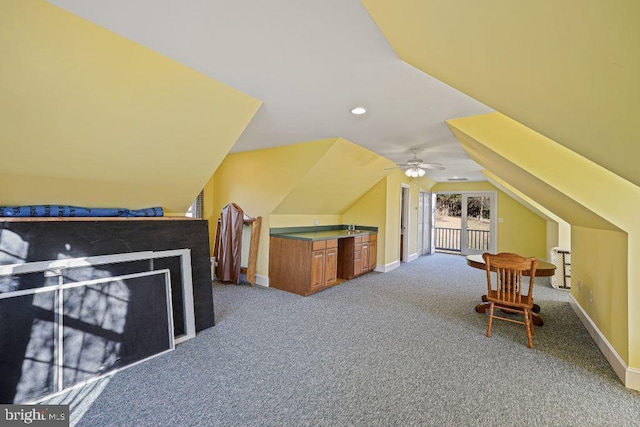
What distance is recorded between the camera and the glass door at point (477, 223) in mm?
8242

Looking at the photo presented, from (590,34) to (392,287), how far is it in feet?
14.9

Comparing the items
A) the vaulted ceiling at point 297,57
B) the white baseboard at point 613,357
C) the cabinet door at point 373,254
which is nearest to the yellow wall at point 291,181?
the vaulted ceiling at point 297,57

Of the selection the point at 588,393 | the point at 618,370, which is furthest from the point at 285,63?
the point at 618,370

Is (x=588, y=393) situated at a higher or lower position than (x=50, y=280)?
lower

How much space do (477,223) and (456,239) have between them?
47.0 inches

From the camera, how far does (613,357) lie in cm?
242

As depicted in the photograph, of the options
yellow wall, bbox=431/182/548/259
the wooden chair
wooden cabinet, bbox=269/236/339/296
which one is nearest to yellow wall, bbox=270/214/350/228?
wooden cabinet, bbox=269/236/339/296

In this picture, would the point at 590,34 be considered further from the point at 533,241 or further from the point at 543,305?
the point at 533,241

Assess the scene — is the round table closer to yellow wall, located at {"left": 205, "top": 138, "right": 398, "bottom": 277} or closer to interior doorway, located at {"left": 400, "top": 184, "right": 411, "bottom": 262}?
yellow wall, located at {"left": 205, "top": 138, "right": 398, "bottom": 277}

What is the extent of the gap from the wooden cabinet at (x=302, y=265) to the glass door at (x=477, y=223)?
19.4 ft

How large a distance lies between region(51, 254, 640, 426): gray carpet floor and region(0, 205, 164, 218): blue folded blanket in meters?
1.53

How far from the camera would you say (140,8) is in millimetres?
1493

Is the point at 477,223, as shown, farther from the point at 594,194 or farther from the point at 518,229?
the point at 594,194

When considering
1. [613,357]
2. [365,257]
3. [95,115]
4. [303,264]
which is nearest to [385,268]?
[365,257]
